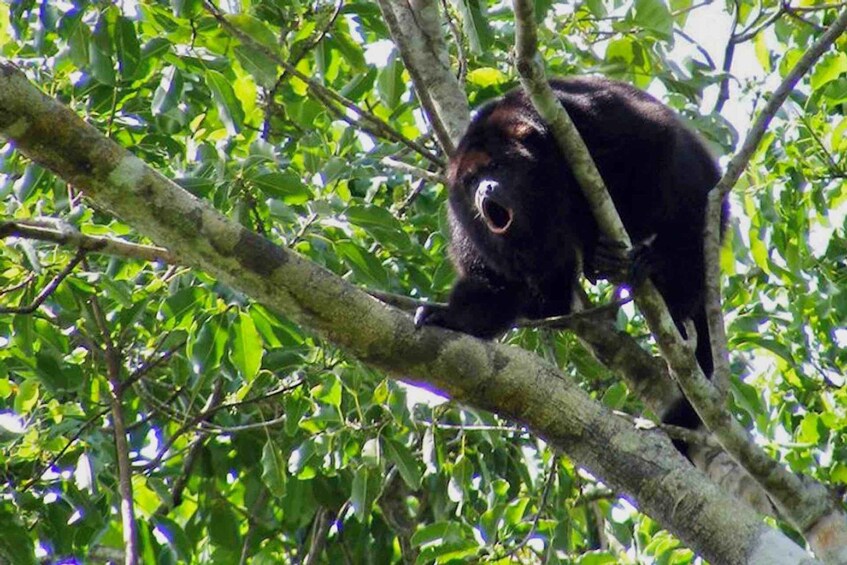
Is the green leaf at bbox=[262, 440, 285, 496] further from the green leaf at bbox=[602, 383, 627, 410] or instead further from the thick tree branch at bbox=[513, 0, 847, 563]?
the thick tree branch at bbox=[513, 0, 847, 563]

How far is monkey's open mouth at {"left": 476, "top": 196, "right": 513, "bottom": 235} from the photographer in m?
3.48

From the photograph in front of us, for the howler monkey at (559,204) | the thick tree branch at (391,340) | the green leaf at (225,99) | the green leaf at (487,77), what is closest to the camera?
the thick tree branch at (391,340)

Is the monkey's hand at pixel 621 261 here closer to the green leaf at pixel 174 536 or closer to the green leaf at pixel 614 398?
the green leaf at pixel 614 398

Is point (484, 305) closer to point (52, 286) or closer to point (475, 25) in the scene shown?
point (475, 25)

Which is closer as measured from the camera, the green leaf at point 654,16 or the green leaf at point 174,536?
the green leaf at point 654,16

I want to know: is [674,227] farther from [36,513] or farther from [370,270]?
[36,513]

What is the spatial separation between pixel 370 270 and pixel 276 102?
51.1 inches

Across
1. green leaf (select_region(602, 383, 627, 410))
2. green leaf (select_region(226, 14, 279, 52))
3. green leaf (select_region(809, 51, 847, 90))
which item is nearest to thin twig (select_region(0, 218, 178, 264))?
green leaf (select_region(226, 14, 279, 52))

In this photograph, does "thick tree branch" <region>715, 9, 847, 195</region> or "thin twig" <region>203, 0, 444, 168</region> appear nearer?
"thick tree branch" <region>715, 9, 847, 195</region>

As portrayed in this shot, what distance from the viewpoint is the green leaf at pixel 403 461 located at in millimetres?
3361

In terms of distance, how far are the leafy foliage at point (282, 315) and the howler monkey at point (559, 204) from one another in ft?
0.58

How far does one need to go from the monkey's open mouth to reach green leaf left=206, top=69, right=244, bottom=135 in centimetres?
72

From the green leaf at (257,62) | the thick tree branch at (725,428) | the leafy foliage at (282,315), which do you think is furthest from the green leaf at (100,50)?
the thick tree branch at (725,428)

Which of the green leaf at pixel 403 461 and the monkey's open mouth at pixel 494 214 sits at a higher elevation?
the monkey's open mouth at pixel 494 214
